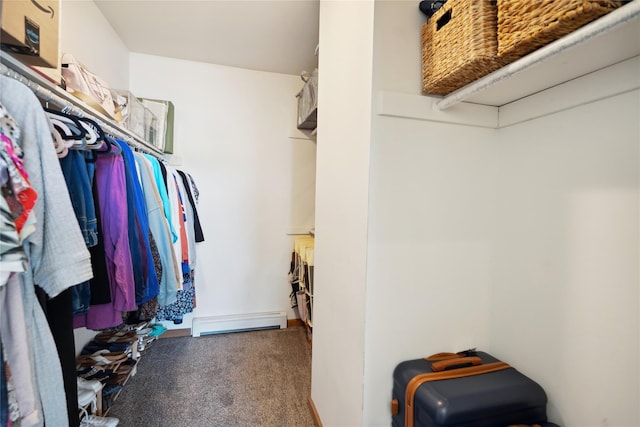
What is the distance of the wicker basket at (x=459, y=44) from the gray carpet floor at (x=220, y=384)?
1.87 metres

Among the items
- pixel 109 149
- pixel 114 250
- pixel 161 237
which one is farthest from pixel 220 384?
pixel 109 149

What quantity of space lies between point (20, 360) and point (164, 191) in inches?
42.6

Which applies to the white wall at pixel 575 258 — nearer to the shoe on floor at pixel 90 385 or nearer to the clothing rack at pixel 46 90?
the clothing rack at pixel 46 90

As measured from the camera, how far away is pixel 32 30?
868 mm

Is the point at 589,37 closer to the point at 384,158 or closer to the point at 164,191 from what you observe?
the point at 384,158

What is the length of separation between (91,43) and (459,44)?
2.30 m

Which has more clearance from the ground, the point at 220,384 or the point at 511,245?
the point at 511,245

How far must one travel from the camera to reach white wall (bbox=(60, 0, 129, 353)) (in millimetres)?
1605

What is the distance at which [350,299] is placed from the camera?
1126mm

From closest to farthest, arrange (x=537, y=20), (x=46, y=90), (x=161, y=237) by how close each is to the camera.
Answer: (x=537, y=20)
(x=46, y=90)
(x=161, y=237)

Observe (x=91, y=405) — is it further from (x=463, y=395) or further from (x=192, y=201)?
(x=463, y=395)

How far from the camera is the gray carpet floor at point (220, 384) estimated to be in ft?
5.37

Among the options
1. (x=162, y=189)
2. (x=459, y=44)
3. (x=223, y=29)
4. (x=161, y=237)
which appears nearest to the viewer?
(x=459, y=44)

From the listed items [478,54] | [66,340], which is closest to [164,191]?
[66,340]
